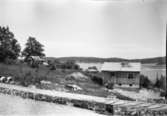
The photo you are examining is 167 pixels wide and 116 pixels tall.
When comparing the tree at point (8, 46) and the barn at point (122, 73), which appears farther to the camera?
the tree at point (8, 46)

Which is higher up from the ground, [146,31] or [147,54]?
[146,31]

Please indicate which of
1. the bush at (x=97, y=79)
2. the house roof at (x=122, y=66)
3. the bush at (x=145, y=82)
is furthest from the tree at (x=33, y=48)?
the bush at (x=145, y=82)

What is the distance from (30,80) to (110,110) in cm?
155

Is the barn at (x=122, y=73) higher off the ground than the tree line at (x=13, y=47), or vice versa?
the tree line at (x=13, y=47)

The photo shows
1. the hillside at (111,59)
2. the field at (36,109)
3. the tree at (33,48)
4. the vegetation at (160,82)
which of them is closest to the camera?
the vegetation at (160,82)

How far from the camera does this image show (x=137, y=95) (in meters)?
2.45

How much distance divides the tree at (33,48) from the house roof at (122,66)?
1.11 metres

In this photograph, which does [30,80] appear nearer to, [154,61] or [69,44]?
[69,44]

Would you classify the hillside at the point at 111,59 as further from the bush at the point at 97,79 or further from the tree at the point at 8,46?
the tree at the point at 8,46

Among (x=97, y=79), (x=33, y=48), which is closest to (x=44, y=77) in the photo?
(x=33, y=48)

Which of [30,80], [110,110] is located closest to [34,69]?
[30,80]

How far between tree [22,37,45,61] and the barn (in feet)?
3.66

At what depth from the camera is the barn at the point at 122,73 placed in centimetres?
254

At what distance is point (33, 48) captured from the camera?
312 centimetres
